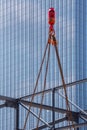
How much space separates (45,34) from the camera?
9056 centimetres

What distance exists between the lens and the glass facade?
84.9m

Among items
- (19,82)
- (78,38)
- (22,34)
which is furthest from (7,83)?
(78,38)

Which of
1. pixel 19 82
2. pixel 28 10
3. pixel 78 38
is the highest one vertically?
pixel 28 10

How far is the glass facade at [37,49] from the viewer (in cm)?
8488

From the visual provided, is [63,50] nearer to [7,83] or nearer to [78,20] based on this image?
[78,20]

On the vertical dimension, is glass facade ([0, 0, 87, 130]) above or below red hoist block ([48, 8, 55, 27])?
above

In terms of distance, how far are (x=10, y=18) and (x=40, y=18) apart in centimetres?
1148

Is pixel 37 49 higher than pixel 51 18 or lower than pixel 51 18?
higher

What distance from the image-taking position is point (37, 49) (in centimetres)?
9169

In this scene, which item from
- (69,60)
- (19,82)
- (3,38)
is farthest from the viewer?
(3,38)

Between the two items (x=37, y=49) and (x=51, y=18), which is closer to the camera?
(x=51, y=18)

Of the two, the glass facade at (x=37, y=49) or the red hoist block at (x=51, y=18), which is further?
the glass facade at (x=37, y=49)

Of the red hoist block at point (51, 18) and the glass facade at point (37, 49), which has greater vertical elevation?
the glass facade at point (37, 49)

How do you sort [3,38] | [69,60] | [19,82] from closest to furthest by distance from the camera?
1. [69,60]
2. [19,82]
3. [3,38]
